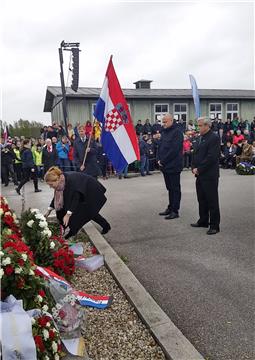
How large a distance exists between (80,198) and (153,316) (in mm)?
2493

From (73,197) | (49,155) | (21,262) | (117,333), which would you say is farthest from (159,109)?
(21,262)

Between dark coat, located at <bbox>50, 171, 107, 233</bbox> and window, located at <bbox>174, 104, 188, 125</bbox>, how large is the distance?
2047 cm

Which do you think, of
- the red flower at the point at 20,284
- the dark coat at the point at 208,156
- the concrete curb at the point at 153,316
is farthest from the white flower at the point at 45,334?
the dark coat at the point at 208,156

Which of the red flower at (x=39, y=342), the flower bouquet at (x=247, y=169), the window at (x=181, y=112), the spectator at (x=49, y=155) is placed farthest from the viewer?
the window at (x=181, y=112)

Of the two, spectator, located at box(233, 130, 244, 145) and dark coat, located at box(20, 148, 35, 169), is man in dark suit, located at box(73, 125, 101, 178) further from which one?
spectator, located at box(233, 130, 244, 145)

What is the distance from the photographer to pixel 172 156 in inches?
285

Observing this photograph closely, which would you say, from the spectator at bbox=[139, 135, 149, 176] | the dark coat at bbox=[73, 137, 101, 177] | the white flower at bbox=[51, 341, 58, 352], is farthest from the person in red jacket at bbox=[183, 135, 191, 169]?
the white flower at bbox=[51, 341, 58, 352]

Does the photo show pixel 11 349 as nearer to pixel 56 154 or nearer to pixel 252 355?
pixel 252 355

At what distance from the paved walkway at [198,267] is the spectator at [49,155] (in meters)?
6.32

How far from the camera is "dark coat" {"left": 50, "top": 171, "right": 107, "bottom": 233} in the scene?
5.32 m

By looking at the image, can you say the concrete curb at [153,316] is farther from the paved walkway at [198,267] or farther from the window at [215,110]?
the window at [215,110]

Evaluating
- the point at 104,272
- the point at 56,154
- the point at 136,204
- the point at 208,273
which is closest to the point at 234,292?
the point at 208,273

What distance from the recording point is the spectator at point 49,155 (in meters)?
14.8

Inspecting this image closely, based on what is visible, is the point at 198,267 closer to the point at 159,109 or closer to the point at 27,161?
the point at 27,161
